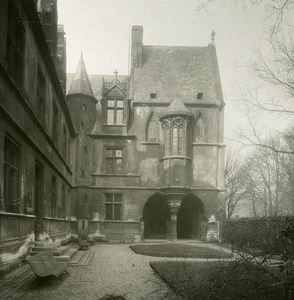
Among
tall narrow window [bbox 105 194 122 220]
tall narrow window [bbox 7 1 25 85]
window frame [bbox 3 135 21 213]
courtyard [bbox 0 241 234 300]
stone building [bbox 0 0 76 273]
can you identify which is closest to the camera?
courtyard [bbox 0 241 234 300]

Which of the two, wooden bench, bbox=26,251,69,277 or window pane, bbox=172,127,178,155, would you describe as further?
window pane, bbox=172,127,178,155

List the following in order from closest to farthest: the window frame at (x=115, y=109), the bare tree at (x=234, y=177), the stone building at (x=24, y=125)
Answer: the stone building at (x=24, y=125) < the window frame at (x=115, y=109) < the bare tree at (x=234, y=177)

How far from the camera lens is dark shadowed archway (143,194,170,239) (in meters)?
28.8

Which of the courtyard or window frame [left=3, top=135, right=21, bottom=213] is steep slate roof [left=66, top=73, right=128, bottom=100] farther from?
the courtyard

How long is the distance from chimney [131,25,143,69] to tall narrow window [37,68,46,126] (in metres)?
15.1

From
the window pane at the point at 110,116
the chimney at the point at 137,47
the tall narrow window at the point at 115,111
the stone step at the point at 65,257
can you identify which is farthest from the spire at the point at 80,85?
the stone step at the point at 65,257

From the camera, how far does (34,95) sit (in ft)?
41.4

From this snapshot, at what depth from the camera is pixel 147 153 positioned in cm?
2727

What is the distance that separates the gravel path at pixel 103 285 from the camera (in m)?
7.02

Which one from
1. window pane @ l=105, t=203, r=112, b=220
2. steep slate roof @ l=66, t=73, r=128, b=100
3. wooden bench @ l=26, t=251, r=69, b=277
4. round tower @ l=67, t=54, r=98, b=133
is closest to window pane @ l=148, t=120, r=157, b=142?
round tower @ l=67, t=54, r=98, b=133

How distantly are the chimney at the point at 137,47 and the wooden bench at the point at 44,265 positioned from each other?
72.7 feet

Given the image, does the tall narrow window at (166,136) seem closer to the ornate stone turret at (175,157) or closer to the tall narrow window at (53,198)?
the ornate stone turret at (175,157)

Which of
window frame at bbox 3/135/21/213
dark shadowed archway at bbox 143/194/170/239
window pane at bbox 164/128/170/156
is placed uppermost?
window pane at bbox 164/128/170/156

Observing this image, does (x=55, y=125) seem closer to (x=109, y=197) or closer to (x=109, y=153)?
(x=109, y=153)
